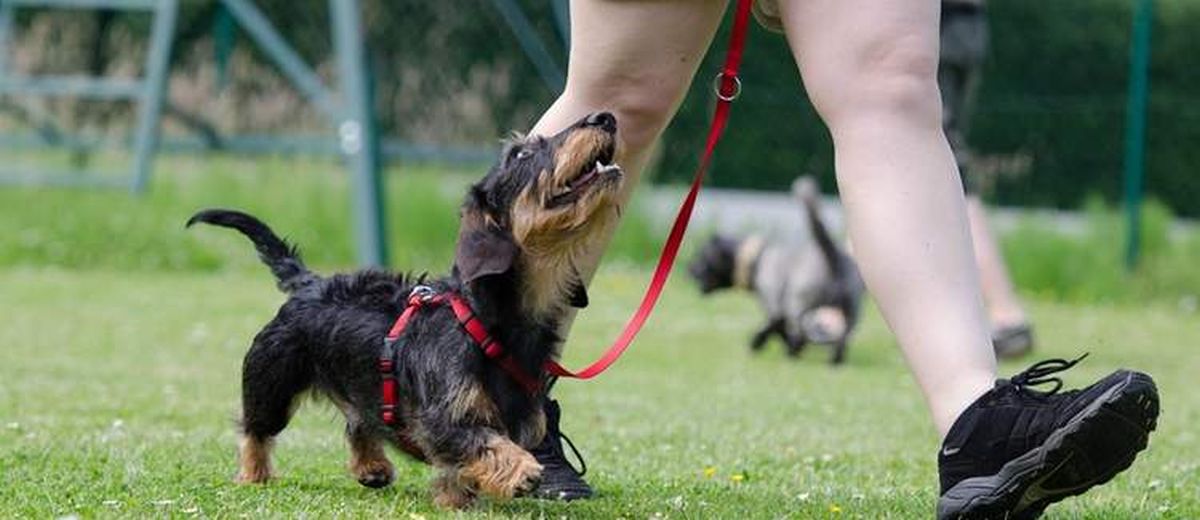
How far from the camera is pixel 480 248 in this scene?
4102 mm

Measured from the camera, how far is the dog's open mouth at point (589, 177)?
4.04 metres

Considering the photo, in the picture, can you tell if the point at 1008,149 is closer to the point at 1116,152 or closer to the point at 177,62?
the point at 1116,152

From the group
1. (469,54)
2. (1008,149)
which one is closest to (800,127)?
(1008,149)

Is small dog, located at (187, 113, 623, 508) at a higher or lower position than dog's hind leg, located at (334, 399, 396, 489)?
higher

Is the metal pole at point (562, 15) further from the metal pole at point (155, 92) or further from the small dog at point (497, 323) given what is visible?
the small dog at point (497, 323)

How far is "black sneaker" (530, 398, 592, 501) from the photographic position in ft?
14.6

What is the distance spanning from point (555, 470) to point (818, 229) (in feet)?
15.8

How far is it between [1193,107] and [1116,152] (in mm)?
764

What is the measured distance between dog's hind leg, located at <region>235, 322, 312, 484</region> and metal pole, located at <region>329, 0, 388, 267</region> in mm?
7176

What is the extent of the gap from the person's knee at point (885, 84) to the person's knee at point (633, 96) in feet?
1.16

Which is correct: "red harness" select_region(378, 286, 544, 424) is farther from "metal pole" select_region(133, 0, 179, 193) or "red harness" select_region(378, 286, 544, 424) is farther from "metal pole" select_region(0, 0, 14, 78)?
"metal pole" select_region(0, 0, 14, 78)

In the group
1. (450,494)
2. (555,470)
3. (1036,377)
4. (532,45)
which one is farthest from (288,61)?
(1036,377)

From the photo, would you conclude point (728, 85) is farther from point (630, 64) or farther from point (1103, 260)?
point (1103, 260)

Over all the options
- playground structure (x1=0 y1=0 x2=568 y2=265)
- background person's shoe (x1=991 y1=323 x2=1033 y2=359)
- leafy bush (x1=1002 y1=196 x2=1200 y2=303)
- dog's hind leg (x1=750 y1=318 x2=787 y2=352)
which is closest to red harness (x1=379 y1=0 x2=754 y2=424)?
background person's shoe (x1=991 y1=323 x2=1033 y2=359)
